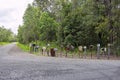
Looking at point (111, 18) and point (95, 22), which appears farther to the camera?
point (95, 22)

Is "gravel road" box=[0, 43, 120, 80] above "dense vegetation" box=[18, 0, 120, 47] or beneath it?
beneath

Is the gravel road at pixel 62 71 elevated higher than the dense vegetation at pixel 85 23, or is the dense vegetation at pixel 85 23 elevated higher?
the dense vegetation at pixel 85 23

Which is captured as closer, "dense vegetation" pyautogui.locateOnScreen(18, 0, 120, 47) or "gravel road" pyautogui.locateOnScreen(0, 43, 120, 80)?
"gravel road" pyautogui.locateOnScreen(0, 43, 120, 80)

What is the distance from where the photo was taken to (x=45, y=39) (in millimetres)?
52281

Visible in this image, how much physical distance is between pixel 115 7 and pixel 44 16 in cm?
2079

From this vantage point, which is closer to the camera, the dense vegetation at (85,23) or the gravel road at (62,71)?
the gravel road at (62,71)

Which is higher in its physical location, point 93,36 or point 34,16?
point 34,16

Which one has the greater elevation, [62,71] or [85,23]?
[85,23]

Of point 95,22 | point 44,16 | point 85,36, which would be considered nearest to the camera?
point 95,22

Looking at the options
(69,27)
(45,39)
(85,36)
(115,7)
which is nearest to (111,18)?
(115,7)

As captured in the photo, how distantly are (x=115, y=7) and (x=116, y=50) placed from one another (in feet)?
14.4

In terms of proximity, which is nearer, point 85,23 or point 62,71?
point 62,71

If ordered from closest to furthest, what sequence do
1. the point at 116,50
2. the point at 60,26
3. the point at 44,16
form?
the point at 116,50, the point at 60,26, the point at 44,16

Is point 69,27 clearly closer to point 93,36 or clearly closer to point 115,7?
point 93,36
